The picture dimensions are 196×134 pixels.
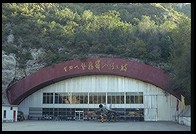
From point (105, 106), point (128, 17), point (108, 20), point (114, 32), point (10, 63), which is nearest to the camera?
point (105, 106)

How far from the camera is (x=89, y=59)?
40.4 meters

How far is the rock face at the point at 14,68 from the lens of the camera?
1652 inches

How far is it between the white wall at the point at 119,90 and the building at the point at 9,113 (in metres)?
3.85

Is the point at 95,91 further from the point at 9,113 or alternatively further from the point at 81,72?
the point at 9,113

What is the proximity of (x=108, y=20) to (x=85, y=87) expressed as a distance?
16174 mm

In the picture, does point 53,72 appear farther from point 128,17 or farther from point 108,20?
point 128,17

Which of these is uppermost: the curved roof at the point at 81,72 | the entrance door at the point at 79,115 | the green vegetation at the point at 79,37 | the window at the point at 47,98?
the green vegetation at the point at 79,37

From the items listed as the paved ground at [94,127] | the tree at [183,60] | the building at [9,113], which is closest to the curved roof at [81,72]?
the building at [9,113]

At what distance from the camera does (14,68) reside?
4353cm

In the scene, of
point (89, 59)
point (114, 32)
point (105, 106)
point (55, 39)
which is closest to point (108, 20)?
point (114, 32)

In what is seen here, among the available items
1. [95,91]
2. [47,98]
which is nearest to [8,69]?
[47,98]

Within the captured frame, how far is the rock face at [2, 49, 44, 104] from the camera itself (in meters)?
42.0

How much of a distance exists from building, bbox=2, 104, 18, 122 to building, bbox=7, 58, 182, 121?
2.70 metres

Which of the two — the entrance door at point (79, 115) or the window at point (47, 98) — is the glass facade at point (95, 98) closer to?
the window at point (47, 98)
